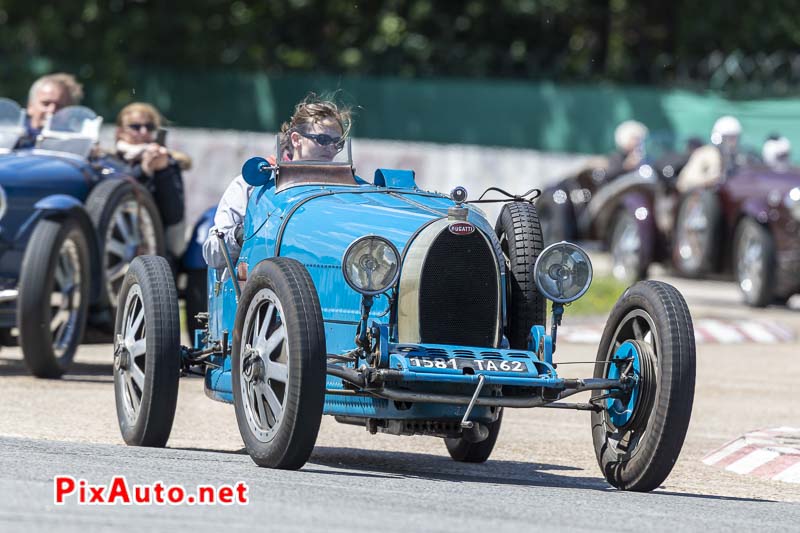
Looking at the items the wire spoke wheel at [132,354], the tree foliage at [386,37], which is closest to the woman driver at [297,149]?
the wire spoke wheel at [132,354]

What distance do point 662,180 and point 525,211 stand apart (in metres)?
12.6

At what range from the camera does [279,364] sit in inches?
308

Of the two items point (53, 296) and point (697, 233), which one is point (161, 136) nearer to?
point (53, 296)

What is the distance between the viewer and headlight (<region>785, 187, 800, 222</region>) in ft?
59.5

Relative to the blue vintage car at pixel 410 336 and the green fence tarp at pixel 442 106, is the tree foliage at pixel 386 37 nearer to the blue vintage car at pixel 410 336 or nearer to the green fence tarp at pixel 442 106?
the green fence tarp at pixel 442 106

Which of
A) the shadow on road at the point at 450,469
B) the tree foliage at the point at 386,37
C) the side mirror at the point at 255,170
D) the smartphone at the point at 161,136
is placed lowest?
the shadow on road at the point at 450,469

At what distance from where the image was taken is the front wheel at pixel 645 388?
25.5 ft

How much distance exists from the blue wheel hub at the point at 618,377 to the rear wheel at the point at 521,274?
37 centimetres

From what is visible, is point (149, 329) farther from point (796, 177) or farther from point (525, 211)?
point (796, 177)

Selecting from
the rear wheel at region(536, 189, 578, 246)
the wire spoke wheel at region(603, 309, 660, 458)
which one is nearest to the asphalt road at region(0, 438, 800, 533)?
the wire spoke wheel at region(603, 309, 660, 458)

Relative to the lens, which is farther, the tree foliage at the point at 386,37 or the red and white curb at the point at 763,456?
the tree foliage at the point at 386,37

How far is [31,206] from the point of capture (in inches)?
473

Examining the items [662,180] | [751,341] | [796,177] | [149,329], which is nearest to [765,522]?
[149,329]

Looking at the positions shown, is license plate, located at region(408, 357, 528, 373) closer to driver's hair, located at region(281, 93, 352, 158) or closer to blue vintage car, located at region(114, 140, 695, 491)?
blue vintage car, located at region(114, 140, 695, 491)
